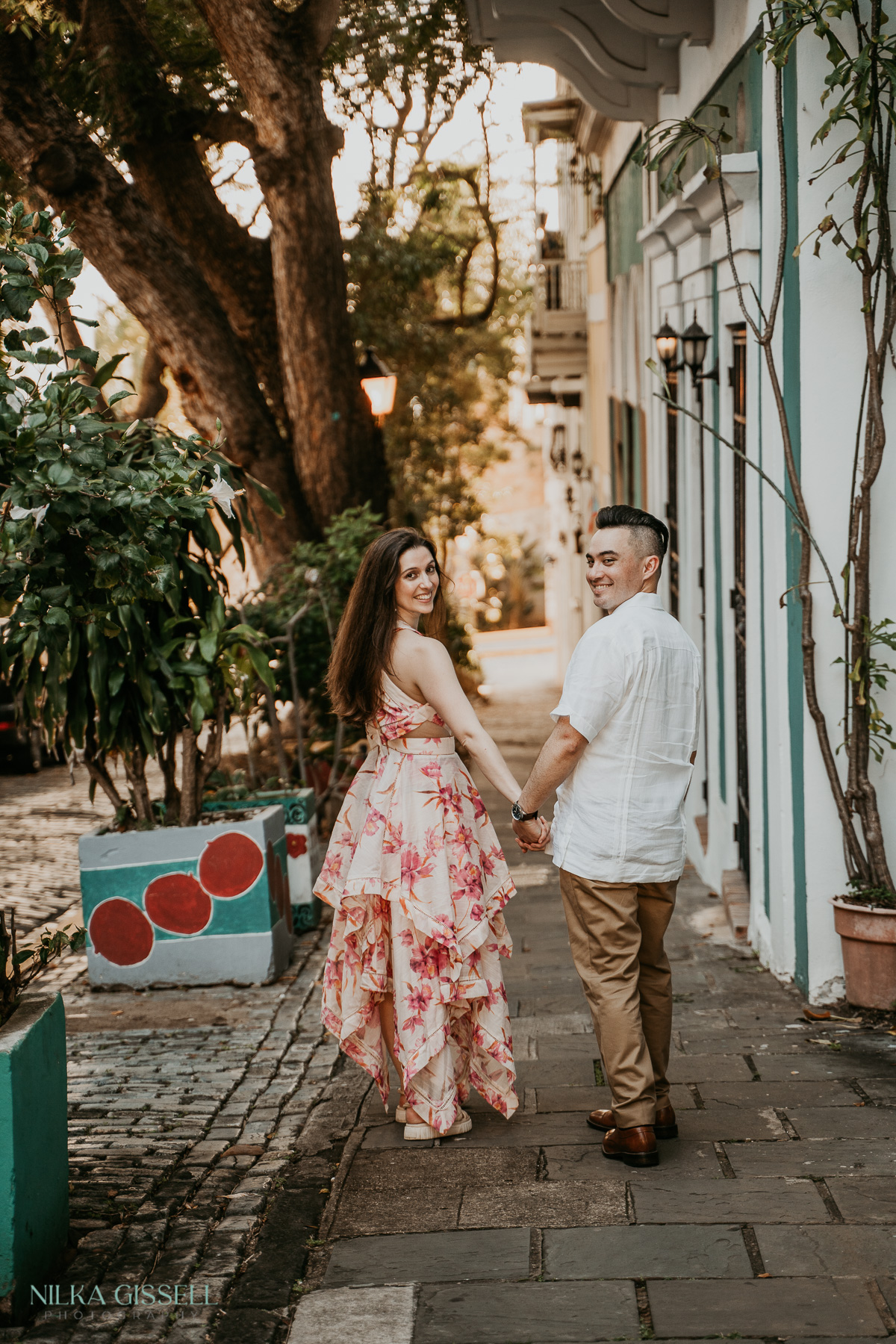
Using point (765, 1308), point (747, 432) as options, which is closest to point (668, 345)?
point (747, 432)

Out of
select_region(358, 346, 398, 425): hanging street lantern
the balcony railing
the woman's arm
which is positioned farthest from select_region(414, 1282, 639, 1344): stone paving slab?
the balcony railing

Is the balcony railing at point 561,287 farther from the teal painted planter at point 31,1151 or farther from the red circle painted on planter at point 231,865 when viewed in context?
the teal painted planter at point 31,1151

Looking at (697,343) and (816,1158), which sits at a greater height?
(697,343)

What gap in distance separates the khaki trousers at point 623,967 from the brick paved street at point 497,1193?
0.29m

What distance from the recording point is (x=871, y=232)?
16.1 feet

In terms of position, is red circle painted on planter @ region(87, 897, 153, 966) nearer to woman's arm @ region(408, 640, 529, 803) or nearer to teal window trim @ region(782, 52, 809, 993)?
woman's arm @ region(408, 640, 529, 803)

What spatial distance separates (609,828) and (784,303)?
2.53m

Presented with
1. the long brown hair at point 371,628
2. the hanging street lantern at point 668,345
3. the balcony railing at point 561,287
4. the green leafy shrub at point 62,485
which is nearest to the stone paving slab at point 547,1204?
the long brown hair at point 371,628

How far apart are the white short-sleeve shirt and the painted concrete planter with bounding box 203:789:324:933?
337 centimetres

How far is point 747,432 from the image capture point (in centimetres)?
596

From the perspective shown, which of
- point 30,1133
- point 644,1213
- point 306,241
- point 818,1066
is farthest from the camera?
point 306,241

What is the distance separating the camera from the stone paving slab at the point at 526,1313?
3043 millimetres

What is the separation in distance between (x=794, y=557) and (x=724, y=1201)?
253 cm

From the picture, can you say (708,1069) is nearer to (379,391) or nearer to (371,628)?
(371,628)
